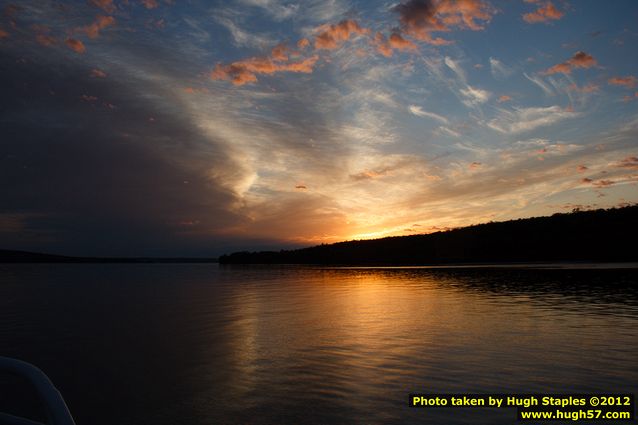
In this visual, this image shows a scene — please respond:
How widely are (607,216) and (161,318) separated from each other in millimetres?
173605

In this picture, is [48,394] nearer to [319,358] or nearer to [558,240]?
[319,358]

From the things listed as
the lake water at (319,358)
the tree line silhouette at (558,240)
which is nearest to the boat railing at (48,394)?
the lake water at (319,358)

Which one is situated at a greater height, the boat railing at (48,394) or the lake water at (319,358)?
the boat railing at (48,394)

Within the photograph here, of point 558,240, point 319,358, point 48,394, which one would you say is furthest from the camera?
point 558,240

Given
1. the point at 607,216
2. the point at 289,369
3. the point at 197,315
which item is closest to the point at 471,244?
the point at 607,216

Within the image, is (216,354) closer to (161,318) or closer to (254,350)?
(254,350)

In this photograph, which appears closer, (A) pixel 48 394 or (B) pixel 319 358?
(A) pixel 48 394

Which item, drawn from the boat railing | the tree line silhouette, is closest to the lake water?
the boat railing

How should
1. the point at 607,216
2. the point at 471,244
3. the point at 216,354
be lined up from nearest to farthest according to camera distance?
the point at 216,354 → the point at 607,216 → the point at 471,244

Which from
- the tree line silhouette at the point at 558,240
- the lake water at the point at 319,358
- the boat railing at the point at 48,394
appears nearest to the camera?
the boat railing at the point at 48,394

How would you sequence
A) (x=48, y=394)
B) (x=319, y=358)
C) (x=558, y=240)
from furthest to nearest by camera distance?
(x=558, y=240) < (x=319, y=358) < (x=48, y=394)

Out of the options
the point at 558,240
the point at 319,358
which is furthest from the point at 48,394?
the point at 558,240

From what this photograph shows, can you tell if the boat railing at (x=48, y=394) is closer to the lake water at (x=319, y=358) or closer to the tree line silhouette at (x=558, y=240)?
the lake water at (x=319, y=358)

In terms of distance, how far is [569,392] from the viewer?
43.2 feet
